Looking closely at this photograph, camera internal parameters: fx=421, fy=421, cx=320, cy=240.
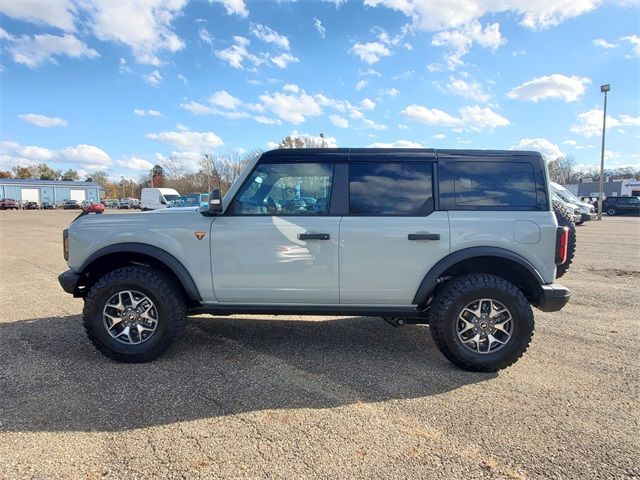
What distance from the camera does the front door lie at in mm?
3887

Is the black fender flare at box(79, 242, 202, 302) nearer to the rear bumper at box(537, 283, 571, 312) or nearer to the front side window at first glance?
the front side window

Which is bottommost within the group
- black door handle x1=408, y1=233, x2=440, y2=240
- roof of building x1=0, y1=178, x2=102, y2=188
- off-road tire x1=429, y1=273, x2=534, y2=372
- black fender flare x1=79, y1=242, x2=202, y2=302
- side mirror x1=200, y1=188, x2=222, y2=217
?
off-road tire x1=429, y1=273, x2=534, y2=372

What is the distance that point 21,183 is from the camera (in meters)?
67.8

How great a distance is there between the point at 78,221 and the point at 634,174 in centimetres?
10500

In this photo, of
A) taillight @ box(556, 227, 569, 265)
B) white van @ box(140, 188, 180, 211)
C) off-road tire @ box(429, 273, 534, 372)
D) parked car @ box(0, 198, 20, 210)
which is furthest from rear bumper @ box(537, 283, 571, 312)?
parked car @ box(0, 198, 20, 210)

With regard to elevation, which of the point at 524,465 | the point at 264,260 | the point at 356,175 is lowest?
the point at 524,465

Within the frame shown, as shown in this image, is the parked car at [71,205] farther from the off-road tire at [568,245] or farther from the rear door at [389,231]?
the off-road tire at [568,245]

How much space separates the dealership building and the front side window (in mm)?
78513

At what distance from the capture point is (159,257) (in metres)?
3.96

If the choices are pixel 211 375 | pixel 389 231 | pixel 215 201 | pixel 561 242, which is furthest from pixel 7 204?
pixel 561 242

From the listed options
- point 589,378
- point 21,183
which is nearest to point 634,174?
point 589,378

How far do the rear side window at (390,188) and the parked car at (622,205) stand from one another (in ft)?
135

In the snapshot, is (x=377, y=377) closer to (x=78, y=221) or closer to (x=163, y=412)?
(x=163, y=412)

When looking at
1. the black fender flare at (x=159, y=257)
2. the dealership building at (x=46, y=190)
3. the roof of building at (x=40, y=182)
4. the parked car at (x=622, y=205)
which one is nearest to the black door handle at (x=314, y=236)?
the black fender flare at (x=159, y=257)
